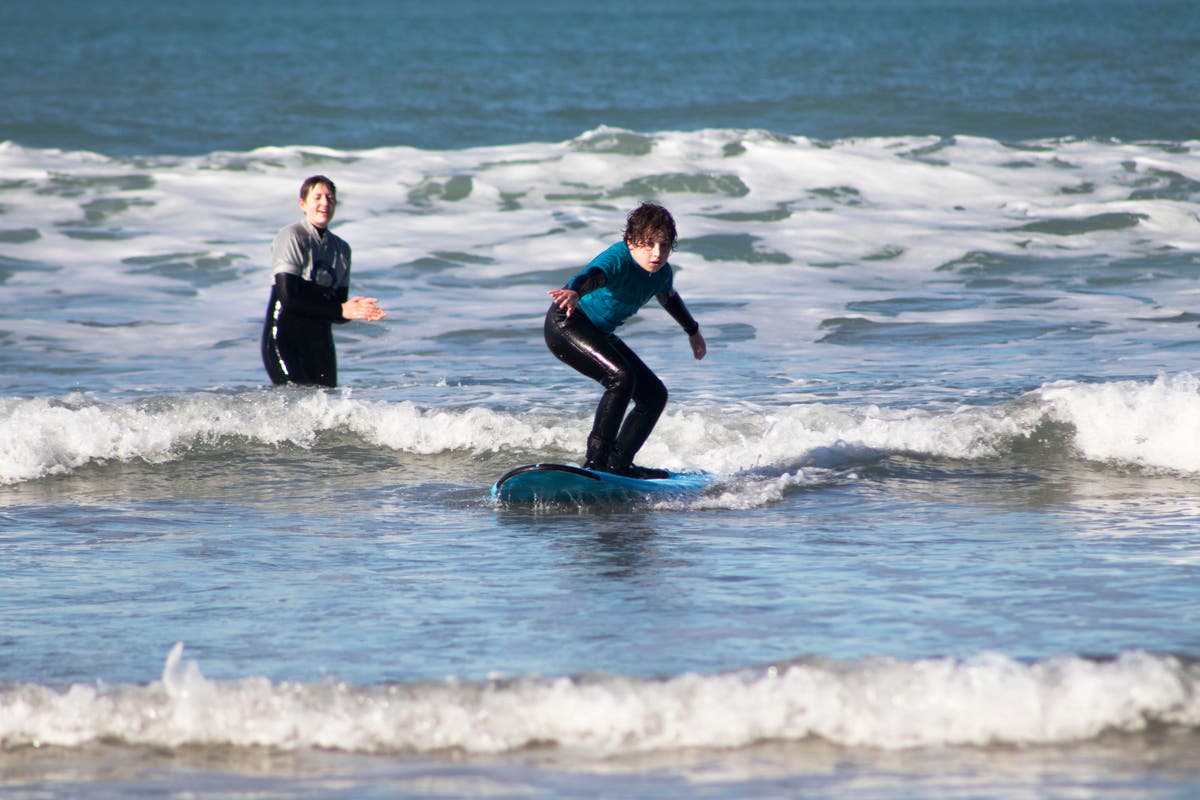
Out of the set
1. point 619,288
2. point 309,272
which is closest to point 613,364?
point 619,288

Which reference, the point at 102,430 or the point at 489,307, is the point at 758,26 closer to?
the point at 489,307

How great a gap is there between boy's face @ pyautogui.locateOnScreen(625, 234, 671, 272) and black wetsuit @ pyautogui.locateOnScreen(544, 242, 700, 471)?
6cm

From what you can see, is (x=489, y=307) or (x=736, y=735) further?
(x=489, y=307)

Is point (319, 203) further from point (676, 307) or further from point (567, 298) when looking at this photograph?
point (567, 298)

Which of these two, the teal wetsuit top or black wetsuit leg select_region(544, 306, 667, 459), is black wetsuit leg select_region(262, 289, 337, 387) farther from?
the teal wetsuit top

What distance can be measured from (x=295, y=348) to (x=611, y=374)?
9.76 feet

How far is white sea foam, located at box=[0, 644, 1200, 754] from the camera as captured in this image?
14.6 ft

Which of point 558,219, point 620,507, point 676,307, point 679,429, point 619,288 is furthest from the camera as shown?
point 558,219

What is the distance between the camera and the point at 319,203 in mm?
9141

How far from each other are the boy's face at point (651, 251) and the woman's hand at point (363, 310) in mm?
1700

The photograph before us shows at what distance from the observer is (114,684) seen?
15.7 ft

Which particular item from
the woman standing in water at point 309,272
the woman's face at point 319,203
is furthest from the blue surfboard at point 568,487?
the woman's face at point 319,203

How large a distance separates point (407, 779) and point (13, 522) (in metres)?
4.28

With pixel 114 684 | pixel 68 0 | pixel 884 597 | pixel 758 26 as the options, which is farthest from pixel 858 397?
pixel 68 0
